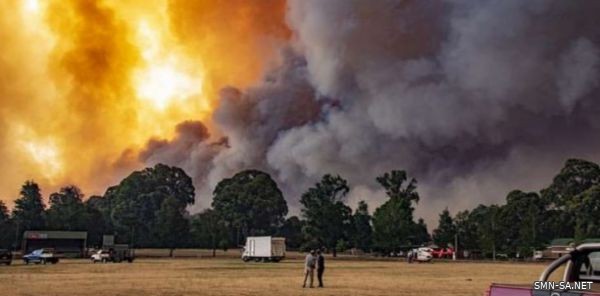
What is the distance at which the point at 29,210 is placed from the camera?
152m

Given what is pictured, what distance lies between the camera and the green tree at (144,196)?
152m

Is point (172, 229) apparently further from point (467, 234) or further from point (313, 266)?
point (313, 266)

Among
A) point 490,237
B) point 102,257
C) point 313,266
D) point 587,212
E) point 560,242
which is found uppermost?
point 587,212

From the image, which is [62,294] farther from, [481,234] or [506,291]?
[481,234]

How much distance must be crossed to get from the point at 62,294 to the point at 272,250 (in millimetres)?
60738

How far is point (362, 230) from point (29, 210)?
78.1 meters

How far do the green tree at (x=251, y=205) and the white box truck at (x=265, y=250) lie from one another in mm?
64876

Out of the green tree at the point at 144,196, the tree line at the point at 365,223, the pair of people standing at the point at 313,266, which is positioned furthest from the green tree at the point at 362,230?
the pair of people standing at the point at 313,266

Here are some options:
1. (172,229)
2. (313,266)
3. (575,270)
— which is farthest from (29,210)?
(575,270)

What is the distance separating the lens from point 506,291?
764 centimetres

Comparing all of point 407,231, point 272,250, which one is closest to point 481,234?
point 407,231

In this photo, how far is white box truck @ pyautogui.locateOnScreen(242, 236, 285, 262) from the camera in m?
88.8

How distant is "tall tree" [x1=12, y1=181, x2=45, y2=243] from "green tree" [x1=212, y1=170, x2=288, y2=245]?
41894mm

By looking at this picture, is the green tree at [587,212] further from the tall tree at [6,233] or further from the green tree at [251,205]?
the tall tree at [6,233]
